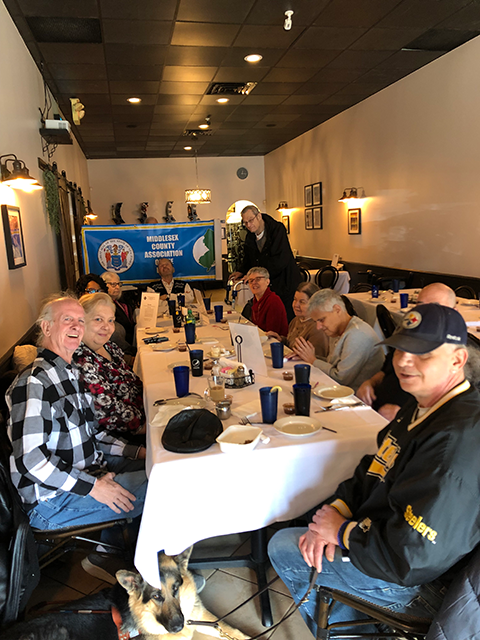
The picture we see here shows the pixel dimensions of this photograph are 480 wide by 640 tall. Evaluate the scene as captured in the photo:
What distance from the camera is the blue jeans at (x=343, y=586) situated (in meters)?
1.32

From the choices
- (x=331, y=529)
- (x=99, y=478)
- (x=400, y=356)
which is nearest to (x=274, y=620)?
(x=331, y=529)

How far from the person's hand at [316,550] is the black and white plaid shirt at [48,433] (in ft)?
2.83

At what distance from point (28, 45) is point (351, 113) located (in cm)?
498

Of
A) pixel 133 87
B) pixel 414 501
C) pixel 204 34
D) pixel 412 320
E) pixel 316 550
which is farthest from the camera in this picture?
pixel 133 87

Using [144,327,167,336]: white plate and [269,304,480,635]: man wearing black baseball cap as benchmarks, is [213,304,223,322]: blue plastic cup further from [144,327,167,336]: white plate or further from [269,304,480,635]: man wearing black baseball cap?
[269,304,480,635]: man wearing black baseball cap

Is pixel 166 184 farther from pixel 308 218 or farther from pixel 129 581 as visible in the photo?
pixel 129 581

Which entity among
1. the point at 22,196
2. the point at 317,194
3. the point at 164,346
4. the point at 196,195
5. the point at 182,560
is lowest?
the point at 182,560

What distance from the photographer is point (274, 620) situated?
189 centimetres

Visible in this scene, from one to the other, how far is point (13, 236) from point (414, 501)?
314 cm

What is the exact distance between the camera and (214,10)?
395cm

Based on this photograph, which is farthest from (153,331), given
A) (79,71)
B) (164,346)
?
(79,71)

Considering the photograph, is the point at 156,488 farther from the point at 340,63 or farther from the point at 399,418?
the point at 340,63

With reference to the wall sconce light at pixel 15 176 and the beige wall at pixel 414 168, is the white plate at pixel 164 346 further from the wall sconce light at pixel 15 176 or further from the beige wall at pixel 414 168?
the beige wall at pixel 414 168

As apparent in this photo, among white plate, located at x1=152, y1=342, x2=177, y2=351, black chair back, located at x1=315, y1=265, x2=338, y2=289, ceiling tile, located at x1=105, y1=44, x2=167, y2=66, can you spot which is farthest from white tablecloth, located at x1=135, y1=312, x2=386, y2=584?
black chair back, located at x1=315, y1=265, x2=338, y2=289
